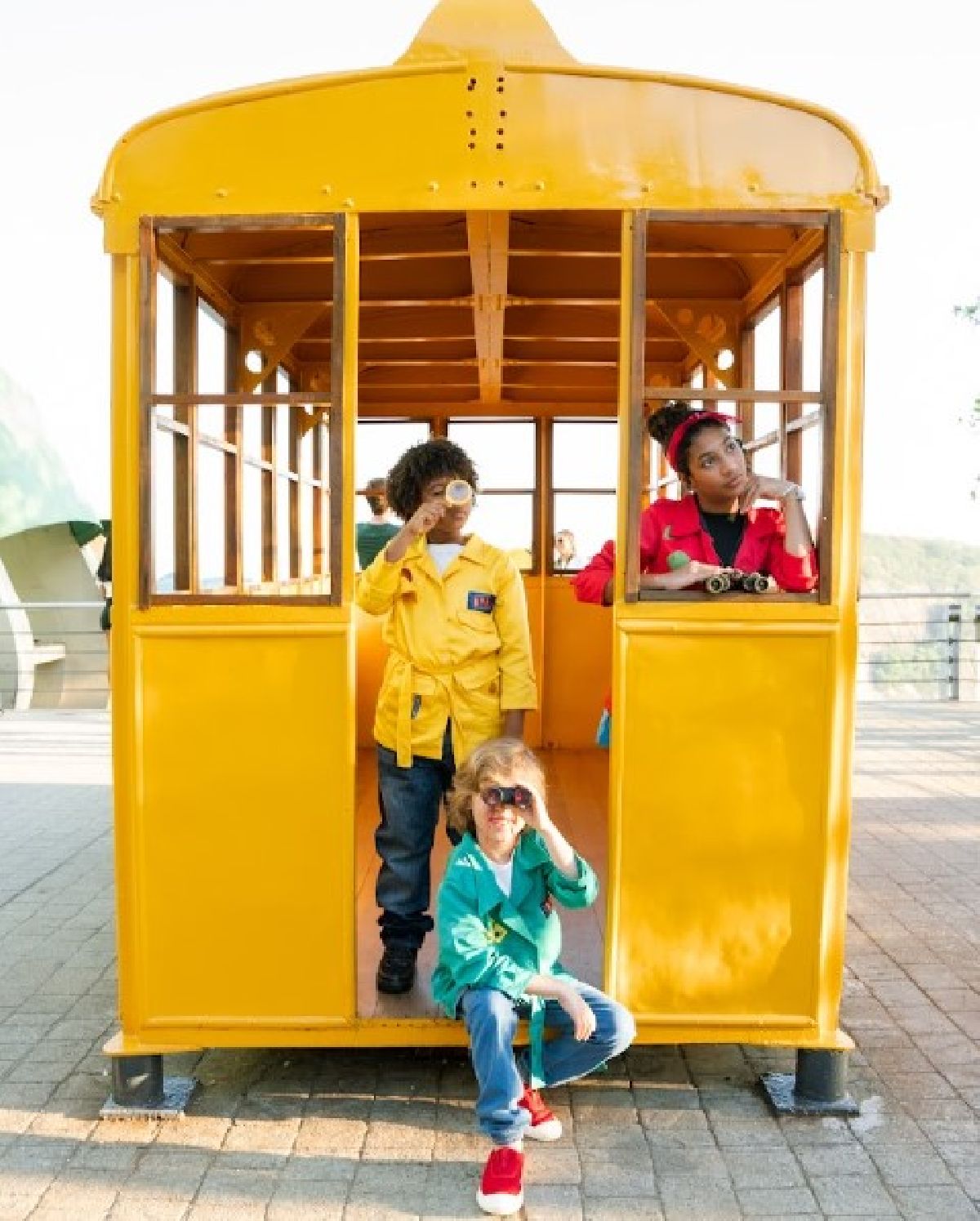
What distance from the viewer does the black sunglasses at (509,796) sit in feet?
11.5

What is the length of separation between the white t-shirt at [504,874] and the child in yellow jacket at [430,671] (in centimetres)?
46

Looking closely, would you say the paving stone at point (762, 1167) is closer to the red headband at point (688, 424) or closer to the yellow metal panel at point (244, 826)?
the yellow metal panel at point (244, 826)

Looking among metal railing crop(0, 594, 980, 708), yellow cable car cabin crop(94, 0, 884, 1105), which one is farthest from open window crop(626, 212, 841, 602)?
metal railing crop(0, 594, 980, 708)

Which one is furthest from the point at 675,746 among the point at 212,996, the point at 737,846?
the point at 212,996

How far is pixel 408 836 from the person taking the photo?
4102 millimetres

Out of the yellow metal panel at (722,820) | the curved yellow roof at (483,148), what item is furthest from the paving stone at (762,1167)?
the curved yellow roof at (483,148)

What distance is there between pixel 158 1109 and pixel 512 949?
119 cm

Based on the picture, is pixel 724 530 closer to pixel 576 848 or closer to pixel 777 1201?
pixel 777 1201

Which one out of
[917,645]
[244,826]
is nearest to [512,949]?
[244,826]

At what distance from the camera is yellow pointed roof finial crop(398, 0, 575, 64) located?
3.91m

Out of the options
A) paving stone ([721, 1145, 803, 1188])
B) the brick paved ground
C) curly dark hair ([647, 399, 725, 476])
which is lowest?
the brick paved ground

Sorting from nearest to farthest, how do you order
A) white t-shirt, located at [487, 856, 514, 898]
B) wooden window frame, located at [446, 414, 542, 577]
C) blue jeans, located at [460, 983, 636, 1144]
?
1. blue jeans, located at [460, 983, 636, 1144]
2. white t-shirt, located at [487, 856, 514, 898]
3. wooden window frame, located at [446, 414, 542, 577]

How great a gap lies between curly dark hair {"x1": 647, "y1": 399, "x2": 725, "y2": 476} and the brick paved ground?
1933 millimetres

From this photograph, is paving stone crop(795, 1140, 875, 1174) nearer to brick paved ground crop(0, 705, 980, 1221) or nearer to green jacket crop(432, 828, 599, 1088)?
brick paved ground crop(0, 705, 980, 1221)
